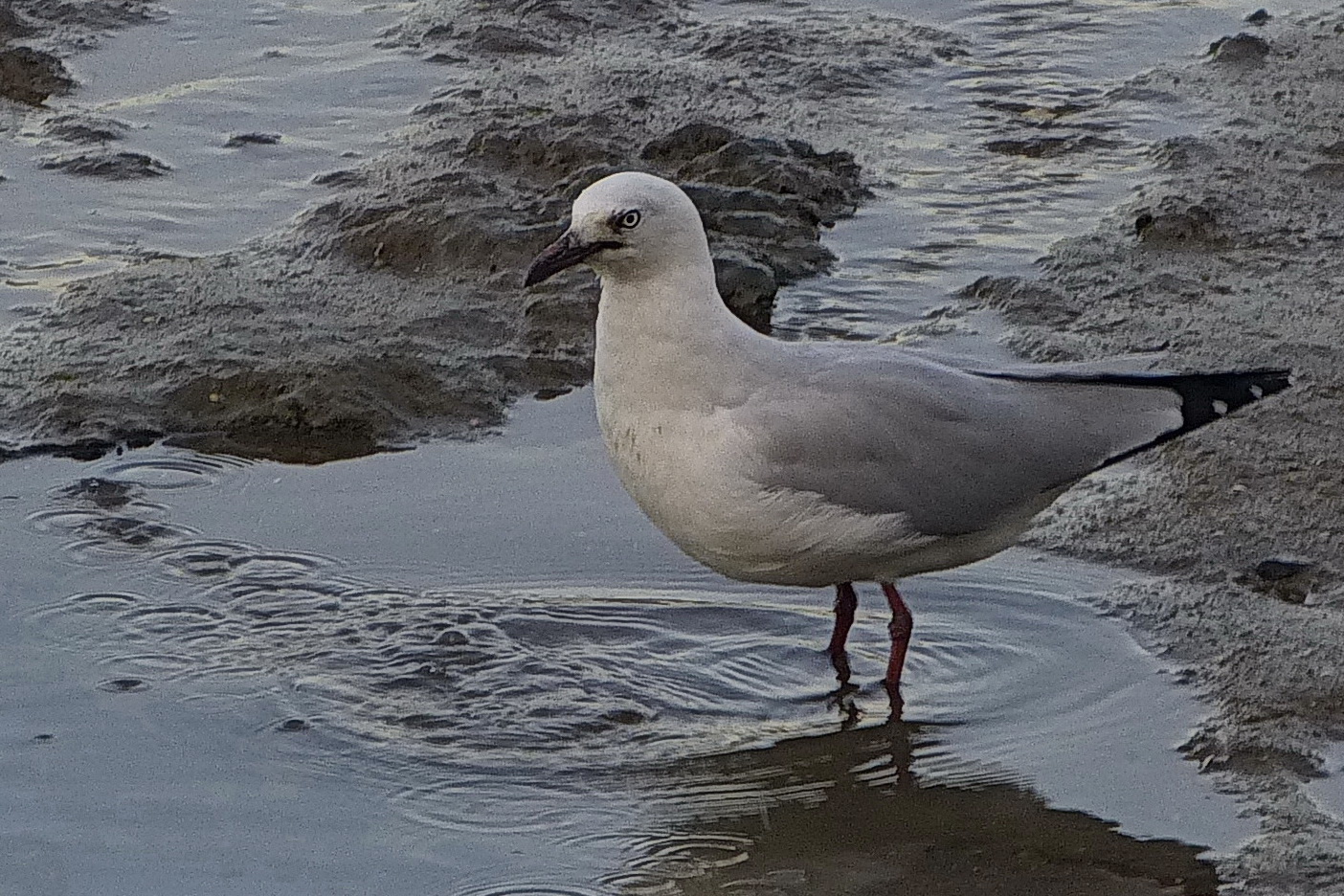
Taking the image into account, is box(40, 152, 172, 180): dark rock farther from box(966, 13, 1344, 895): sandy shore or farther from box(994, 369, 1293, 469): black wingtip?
box(994, 369, 1293, 469): black wingtip

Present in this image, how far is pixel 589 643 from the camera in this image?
18.6 feet

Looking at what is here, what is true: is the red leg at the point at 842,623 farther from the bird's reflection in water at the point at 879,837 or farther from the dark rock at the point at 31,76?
the dark rock at the point at 31,76

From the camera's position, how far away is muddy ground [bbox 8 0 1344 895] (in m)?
5.77

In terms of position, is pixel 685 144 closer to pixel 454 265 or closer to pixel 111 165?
pixel 454 265

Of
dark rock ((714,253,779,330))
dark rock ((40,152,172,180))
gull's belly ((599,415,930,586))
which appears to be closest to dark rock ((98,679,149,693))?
gull's belly ((599,415,930,586))

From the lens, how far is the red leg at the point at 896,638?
557cm

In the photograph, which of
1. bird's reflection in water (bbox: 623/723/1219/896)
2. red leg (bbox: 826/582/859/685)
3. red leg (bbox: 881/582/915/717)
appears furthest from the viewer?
red leg (bbox: 826/582/859/685)

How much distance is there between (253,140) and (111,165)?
59 cm

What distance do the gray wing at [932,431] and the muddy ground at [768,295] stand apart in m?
0.49

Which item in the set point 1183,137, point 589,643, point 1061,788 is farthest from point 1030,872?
point 1183,137

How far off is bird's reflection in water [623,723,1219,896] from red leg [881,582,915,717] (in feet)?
0.88

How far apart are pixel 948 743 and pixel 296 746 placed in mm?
1512

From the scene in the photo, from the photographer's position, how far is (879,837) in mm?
4910

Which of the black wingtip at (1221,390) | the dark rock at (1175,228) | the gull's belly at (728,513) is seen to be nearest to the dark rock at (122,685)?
the gull's belly at (728,513)
